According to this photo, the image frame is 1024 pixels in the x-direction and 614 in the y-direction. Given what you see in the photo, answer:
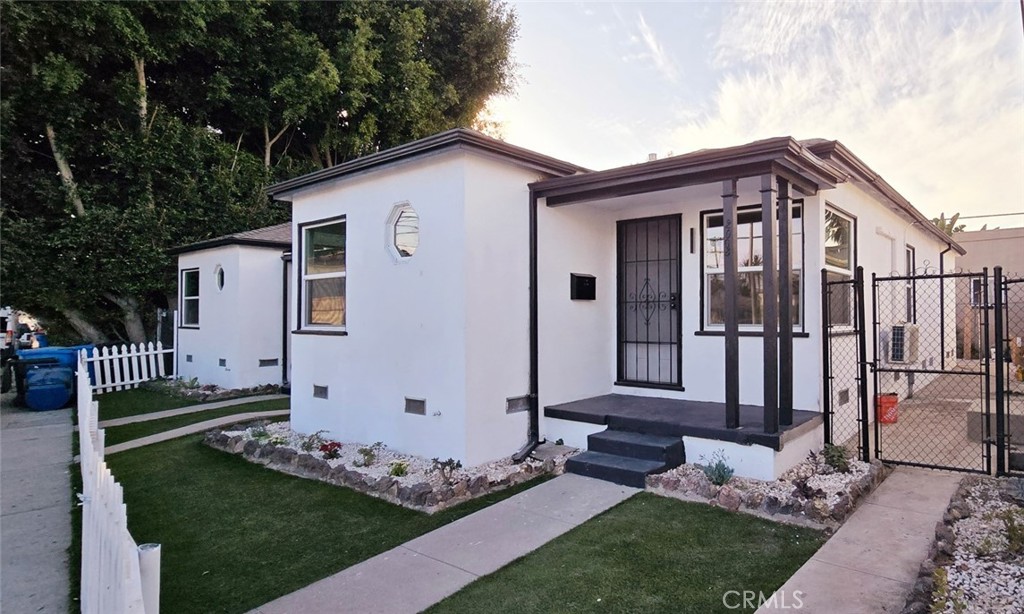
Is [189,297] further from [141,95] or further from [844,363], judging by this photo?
[844,363]

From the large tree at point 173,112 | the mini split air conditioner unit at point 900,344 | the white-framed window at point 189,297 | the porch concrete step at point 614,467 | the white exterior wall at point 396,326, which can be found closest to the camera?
the porch concrete step at point 614,467

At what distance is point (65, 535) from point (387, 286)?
134 inches

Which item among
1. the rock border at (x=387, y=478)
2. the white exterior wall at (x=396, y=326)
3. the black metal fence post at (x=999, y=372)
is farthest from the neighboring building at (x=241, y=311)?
the black metal fence post at (x=999, y=372)

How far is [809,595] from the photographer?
3057mm

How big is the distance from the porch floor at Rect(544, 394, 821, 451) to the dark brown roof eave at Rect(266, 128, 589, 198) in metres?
2.64

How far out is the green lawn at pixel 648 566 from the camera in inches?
120

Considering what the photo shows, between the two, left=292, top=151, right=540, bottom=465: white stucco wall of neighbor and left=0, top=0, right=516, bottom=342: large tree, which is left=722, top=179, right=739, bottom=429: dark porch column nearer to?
left=292, top=151, right=540, bottom=465: white stucco wall of neighbor

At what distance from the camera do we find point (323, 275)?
7.19 m

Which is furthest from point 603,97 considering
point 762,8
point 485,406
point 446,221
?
point 485,406

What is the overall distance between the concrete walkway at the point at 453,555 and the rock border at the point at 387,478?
34 centimetres

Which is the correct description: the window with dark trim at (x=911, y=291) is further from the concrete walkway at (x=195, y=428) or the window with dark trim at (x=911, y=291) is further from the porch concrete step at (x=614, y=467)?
the concrete walkway at (x=195, y=428)

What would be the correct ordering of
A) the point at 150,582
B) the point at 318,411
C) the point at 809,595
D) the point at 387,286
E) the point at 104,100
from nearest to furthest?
the point at 150,582 → the point at 809,595 → the point at 387,286 → the point at 318,411 → the point at 104,100

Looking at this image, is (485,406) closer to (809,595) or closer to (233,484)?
(233,484)

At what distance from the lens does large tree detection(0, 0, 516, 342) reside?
12.1m
